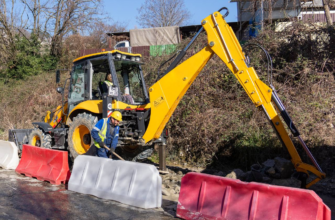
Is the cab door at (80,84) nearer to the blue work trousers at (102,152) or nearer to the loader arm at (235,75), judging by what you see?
the blue work trousers at (102,152)

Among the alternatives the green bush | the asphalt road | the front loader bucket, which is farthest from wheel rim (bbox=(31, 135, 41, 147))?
the green bush

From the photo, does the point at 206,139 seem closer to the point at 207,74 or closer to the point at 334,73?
the point at 207,74

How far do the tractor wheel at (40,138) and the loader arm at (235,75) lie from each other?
3642 millimetres

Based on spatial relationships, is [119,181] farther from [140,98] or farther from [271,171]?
[140,98]

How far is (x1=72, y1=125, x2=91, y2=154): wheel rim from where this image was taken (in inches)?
338

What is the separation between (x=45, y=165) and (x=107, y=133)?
180 centimetres

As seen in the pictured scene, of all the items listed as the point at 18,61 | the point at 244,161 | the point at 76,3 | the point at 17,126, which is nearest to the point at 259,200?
the point at 244,161

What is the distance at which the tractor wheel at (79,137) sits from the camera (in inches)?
333

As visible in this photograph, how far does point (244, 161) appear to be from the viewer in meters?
8.73

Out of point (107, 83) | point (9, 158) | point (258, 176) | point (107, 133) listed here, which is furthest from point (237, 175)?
point (9, 158)

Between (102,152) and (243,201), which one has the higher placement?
(102,152)

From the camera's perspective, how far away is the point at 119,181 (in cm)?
582

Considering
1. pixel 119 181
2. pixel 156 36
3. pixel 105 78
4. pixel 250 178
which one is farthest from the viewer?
pixel 156 36

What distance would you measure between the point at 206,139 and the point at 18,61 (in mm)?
17582
